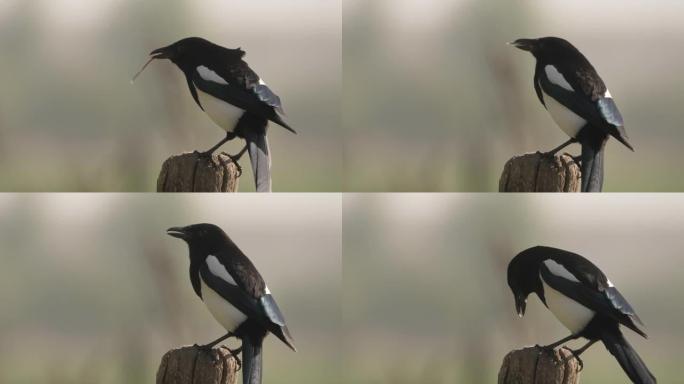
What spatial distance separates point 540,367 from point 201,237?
0.81 meters

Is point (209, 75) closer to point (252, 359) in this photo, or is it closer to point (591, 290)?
point (252, 359)

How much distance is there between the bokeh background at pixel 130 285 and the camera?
3.00 metres

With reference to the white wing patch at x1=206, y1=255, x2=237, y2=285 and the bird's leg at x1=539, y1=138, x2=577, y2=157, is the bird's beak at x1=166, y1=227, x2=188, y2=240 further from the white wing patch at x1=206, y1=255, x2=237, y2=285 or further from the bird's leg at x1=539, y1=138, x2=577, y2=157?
the bird's leg at x1=539, y1=138, x2=577, y2=157

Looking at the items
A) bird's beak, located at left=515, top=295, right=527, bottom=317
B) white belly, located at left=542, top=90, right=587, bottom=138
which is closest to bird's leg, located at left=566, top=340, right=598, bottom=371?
bird's beak, located at left=515, top=295, right=527, bottom=317

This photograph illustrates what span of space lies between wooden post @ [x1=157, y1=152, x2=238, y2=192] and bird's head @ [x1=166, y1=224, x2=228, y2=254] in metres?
0.09

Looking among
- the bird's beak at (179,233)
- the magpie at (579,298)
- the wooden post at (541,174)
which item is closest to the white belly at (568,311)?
the magpie at (579,298)

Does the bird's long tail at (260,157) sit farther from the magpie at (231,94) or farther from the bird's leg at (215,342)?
the bird's leg at (215,342)

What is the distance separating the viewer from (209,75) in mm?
2969

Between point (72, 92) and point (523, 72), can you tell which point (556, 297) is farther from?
point (72, 92)

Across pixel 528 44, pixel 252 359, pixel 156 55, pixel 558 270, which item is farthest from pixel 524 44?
pixel 252 359

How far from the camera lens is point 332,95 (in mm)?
3014

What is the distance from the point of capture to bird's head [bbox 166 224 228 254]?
9.75 ft

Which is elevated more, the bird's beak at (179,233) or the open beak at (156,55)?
the open beak at (156,55)

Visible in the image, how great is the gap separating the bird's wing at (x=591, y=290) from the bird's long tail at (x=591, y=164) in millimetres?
174
